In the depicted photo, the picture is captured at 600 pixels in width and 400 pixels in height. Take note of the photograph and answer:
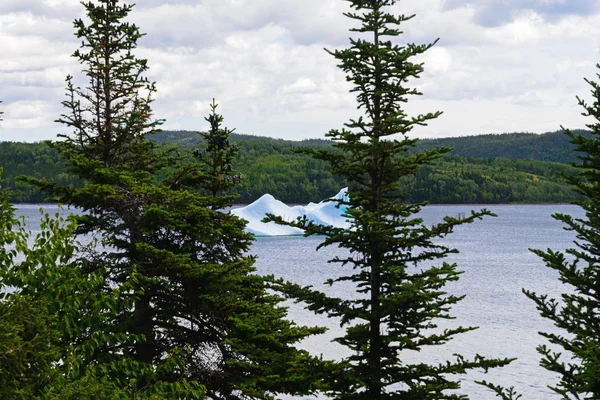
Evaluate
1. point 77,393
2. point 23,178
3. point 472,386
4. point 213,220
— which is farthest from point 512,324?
point 77,393

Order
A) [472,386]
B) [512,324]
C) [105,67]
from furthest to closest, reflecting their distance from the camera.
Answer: [512,324]
[472,386]
[105,67]

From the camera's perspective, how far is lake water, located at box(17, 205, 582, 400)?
33.4 metres

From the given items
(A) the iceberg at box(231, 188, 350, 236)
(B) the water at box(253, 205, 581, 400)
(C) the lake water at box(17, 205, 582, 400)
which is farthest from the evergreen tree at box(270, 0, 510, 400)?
(A) the iceberg at box(231, 188, 350, 236)

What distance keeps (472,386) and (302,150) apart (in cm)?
2169

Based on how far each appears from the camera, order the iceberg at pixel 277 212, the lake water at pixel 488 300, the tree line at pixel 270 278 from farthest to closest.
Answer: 1. the iceberg at pixel 277 212
2. the lake water at pixel 488 300
3. the tree line at pixel 270 278

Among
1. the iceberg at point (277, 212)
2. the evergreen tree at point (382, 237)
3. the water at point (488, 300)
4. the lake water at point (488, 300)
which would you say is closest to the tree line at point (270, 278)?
the evergreen tree at point (382, 237)

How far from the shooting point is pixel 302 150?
1355 cm

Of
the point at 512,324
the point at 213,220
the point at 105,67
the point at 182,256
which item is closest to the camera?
the point at 182,256

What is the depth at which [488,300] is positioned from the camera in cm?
5359

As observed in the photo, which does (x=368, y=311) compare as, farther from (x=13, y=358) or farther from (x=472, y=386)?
(x=472, y=386)

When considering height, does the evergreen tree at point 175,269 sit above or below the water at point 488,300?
above

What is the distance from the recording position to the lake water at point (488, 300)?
3344cm

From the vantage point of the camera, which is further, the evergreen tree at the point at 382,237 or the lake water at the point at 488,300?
the lake water at the point at 488,300

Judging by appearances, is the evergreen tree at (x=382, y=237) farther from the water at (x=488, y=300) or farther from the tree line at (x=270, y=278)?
the water at (x=488, y=300)
